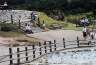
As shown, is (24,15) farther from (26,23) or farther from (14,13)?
(26,23)

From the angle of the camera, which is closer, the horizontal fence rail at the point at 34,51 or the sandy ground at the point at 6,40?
the horizontal fence rail at the point at 34,51

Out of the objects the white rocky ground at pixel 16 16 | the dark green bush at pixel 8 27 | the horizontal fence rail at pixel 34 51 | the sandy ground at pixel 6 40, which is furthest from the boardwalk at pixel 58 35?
the horizontal fence rail at pixel 34 51

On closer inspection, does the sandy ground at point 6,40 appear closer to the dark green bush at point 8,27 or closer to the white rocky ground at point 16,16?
the dark green bush at point 8,27

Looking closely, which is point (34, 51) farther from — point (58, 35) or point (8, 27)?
point (8, 27)

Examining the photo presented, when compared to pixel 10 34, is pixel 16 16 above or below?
above

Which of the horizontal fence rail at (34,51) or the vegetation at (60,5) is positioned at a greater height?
the vegetation at (60,5)

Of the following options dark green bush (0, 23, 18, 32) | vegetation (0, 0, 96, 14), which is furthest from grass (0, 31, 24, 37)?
vegetation (0, 0, 96, 14)

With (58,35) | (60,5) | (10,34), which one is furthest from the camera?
(60,5)

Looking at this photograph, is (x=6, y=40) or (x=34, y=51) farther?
(x=6, y=40)

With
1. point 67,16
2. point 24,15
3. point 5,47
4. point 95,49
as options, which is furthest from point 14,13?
point 95,49

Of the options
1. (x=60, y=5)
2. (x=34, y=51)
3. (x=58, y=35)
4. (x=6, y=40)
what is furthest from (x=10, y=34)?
(x=60, y=5)

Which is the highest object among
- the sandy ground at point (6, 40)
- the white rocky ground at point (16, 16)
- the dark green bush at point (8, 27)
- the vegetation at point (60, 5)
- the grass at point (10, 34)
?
the vegetation at point (60, 5)

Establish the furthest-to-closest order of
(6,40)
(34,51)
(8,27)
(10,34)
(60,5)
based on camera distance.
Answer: (60,5) → (8,27) → (10,34) → (6,40) → (34,51)

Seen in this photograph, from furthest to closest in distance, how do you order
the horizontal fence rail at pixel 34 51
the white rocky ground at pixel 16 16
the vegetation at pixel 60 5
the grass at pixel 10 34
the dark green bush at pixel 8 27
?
the vegetation at pixel 60 5 < the white rocky ground at pixel 16 16 < the dark green bush at pixel 8 27 < the grass at pixel 10 34 < the horizontal fence rail at pixel 34 51
